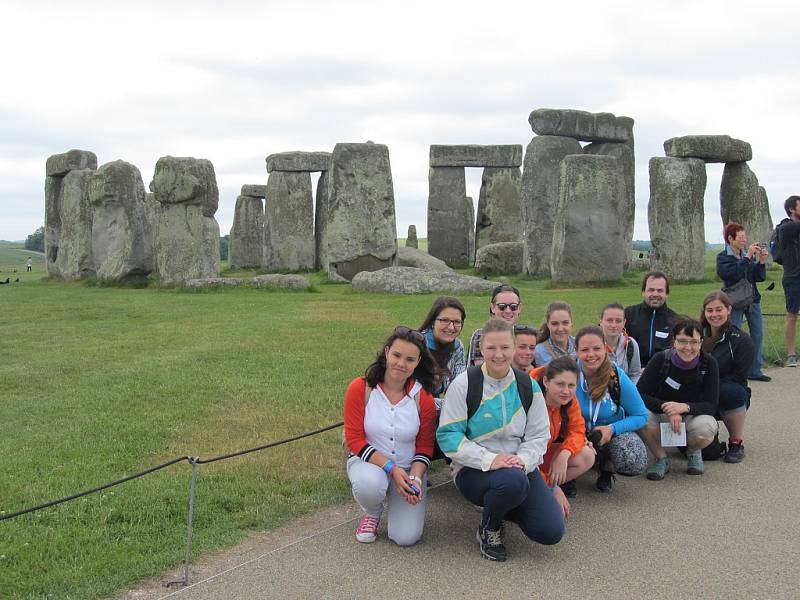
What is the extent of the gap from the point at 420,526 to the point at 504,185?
2299cm

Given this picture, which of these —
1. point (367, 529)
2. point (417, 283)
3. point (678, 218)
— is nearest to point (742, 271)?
point (367, 529)

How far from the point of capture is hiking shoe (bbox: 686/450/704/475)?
5320 millimetres

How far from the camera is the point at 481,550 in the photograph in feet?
13.6

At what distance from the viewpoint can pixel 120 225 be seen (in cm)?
1866

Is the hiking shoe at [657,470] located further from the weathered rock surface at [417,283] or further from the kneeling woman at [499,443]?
the weathered rock surface at [417,283]

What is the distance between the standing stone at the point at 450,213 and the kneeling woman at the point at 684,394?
21.4 m

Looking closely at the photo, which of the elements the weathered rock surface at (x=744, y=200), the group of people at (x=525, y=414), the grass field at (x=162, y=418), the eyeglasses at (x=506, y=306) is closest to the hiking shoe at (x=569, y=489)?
the group of people at (x=525, y=414)

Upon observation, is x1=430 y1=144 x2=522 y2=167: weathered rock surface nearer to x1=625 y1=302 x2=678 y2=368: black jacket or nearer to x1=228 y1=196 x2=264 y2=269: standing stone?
x1=228 y1=196 x2=264 y2=269: standing stone

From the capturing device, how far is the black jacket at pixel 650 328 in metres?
6.25

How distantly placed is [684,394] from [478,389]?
1.77 meters

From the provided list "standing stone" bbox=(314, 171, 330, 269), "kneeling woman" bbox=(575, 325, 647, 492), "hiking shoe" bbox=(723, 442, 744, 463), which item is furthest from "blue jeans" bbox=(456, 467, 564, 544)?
"standing stone" bbox=(314, 171, 330, 269)

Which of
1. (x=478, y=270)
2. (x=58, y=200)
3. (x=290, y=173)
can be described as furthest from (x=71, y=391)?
(x=290, y=173)

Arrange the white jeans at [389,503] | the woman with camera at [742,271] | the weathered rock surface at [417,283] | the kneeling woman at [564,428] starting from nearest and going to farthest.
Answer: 1. the white jeans at [389,503]
2. the kneeling woman at [564,428]
3. the woman with camera at [742,271]
4. the weathered rock surface at [417,283]

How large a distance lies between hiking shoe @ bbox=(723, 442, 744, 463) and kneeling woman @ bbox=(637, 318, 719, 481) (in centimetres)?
31
